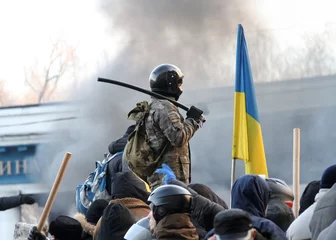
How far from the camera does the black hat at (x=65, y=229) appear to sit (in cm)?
654

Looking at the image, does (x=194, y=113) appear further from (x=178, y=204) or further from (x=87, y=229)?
(x=178, y=204)

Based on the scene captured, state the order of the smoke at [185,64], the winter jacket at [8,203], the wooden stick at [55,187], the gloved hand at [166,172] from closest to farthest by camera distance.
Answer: the wooden stick at [55,187]
the gloved hand at [166,172]
the winter jacket at [8,203]
the smoke at [185,64]

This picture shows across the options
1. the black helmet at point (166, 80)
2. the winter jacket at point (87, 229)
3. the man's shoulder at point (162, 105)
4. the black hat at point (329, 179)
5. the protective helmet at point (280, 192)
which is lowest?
the winter jacket at point (87, 229)

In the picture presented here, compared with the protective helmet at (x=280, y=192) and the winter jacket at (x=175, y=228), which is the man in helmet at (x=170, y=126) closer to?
the protective helmet at (x=280, y=192)

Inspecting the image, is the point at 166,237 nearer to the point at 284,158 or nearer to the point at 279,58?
the point at 284,158

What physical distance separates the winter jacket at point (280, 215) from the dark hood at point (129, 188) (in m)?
Answer: 1.05

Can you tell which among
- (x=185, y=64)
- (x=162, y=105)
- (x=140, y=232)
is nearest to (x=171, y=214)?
(x=140, y=232)

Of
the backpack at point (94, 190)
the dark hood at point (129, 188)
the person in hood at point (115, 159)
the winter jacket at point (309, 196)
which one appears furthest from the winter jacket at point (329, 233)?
the backpack at point (94, 190)

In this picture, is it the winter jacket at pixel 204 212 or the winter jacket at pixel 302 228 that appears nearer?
the winter jacket at pixel 302 228

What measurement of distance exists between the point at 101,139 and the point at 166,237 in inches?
572

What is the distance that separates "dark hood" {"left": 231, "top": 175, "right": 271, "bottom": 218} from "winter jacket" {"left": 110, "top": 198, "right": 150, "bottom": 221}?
1.21m

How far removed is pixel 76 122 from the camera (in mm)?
20484

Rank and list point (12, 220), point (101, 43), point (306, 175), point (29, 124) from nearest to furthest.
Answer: point (12, 220), point (306, 175), point (29, 124), point (101, 43)

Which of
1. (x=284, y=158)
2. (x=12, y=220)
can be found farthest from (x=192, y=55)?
(x=12, y=220)
